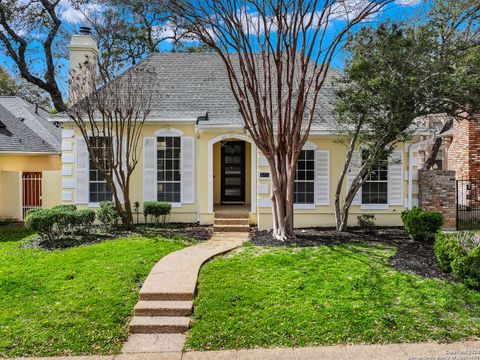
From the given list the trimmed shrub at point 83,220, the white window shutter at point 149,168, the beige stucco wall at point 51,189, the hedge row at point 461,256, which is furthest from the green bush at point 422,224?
the beige stucco wall at point 51,189

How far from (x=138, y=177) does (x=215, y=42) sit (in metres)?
5.27

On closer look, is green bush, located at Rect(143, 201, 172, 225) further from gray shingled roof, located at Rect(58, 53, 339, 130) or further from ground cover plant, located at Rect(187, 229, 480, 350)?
ground cover plant, located at Rect(187, 229, 480, 350)

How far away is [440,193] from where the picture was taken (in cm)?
1249

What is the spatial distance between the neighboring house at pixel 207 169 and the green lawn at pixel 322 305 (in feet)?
14.7

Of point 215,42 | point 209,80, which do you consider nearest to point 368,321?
point 215,42

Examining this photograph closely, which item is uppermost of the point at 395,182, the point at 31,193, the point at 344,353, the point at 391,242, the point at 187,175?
the point at 187,175

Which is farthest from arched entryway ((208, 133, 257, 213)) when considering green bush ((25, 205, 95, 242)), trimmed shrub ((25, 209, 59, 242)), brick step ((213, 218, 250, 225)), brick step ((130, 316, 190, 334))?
brick step ((130, 316, 190, 334))

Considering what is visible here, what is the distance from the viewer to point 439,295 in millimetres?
6664

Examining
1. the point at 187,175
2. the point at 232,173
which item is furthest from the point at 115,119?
the point at 232,173

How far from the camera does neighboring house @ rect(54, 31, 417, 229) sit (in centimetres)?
1252

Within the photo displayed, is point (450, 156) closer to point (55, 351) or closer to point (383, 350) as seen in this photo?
point (383, 350)

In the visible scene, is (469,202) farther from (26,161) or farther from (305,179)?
(26,161)

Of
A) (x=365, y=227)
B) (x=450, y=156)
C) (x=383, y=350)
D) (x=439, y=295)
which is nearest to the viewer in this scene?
(x=383, y=350)

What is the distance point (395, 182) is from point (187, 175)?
671 cm
